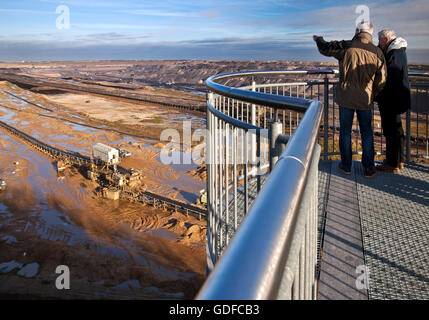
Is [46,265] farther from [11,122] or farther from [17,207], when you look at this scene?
[11,122]

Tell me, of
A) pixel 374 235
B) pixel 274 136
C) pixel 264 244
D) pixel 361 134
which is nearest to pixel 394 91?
pixel 361 134

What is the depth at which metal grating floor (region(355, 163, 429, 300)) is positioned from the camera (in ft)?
10.3

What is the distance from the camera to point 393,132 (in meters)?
5.46

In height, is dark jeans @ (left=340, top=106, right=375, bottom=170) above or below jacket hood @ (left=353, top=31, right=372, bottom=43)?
below

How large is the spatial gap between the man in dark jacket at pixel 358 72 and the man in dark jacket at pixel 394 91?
362 mm

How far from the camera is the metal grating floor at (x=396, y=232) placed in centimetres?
314

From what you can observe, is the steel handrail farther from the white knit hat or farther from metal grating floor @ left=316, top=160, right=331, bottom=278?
the white knit hat

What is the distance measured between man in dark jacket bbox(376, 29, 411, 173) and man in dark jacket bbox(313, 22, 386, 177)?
1.19ft

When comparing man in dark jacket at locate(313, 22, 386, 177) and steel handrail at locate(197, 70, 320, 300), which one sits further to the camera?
man in dark jacket at locate(313, 22, 386, 177)

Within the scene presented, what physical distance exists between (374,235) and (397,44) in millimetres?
2766

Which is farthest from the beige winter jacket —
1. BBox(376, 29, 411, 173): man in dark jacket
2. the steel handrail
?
the steel handrail

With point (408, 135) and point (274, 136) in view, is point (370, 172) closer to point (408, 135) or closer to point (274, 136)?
point (408, 135)

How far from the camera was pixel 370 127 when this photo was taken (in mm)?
5355

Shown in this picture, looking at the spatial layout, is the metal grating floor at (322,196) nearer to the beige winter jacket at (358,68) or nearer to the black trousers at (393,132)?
the black trousers at (393,132)
